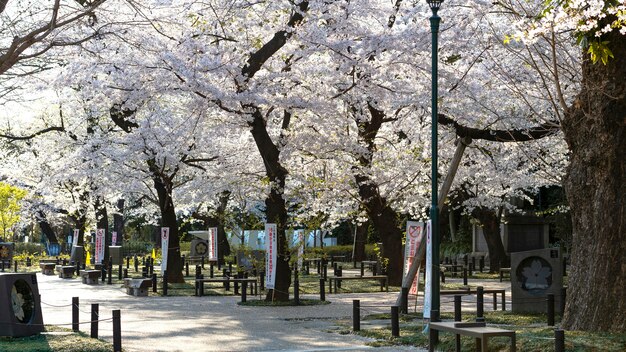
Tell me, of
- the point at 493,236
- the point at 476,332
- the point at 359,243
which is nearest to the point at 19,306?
the point at 476,332

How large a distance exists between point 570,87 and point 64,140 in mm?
23482

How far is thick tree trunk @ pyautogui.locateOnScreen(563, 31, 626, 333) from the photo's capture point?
1362cm

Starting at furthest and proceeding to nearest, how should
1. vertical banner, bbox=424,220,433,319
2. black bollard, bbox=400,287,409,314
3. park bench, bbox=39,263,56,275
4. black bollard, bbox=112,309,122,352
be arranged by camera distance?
park bench, bbox=39,263,56,275, black bollard, bbox=400,287,409,314, vertical banner, bbox=424,220,433,319, black bollard, bbox=112,309,122,352

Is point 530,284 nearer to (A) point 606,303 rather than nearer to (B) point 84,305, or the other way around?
(A) point 606,303

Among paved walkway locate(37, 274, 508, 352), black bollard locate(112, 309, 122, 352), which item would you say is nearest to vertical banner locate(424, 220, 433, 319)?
paved walkway locate(37, 274, 508, 352)

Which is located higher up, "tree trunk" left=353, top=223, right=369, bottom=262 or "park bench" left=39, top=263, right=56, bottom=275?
"tree trunk" left=353, top=223, right=369, bottom=262

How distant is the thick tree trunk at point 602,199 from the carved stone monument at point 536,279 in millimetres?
5503

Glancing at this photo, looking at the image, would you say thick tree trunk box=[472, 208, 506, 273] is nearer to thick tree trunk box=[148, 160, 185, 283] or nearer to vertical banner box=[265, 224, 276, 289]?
thick tree trunk box=[148, 160, 185, 283]

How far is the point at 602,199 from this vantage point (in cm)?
1383

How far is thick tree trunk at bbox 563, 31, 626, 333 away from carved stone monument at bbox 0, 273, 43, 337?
29.0 feet

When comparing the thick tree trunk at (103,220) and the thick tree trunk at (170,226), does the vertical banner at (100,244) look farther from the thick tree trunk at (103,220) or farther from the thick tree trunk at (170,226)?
the thick tree trunk at (170,226)

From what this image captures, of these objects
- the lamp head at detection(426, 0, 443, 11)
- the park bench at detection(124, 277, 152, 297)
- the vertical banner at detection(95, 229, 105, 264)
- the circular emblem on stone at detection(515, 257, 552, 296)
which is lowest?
the park bench at detection(124, 277, 152, 297)

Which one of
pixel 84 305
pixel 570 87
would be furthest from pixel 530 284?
pixel 84 305

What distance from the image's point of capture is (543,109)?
922 inches
